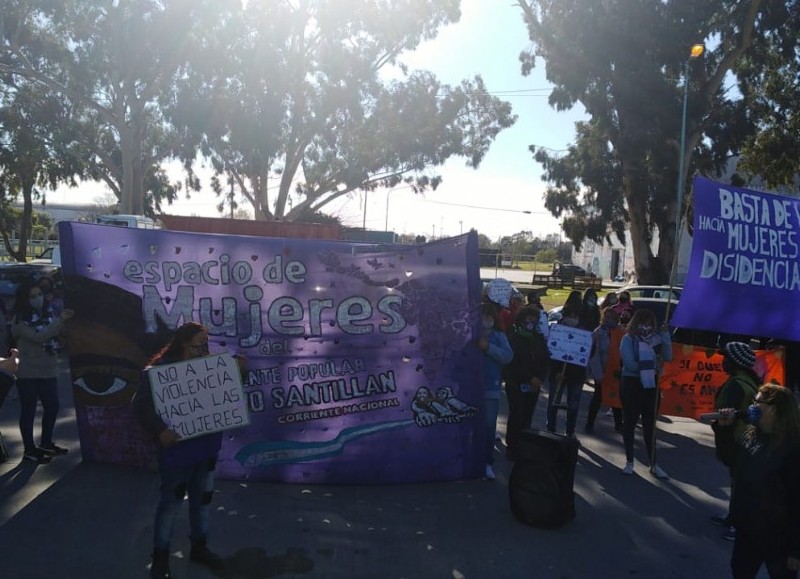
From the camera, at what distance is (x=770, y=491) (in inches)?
141

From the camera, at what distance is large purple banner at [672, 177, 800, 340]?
20.7 ft

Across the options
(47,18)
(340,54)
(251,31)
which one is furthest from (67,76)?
(340,54)

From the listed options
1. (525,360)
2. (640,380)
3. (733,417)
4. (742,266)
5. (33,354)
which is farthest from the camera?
(525,360)

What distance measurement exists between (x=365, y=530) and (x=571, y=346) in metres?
3.71

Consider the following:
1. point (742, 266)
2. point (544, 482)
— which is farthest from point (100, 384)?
point (742, 266)

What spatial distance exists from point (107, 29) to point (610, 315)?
2463 cm

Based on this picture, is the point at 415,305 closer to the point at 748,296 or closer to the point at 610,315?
the point at 748,296

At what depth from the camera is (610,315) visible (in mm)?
9398

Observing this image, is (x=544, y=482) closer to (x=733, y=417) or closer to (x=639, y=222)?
(x=733, y=417)

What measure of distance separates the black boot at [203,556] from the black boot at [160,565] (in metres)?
0.27

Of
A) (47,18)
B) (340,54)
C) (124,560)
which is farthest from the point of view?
(340,54)

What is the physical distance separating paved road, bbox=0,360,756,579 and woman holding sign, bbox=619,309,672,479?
0.39m

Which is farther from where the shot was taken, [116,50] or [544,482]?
[116,50]

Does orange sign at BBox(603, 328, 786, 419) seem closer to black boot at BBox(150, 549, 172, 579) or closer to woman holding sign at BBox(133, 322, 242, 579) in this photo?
woman holding sign at BBox(133, 322, 242, 579)
